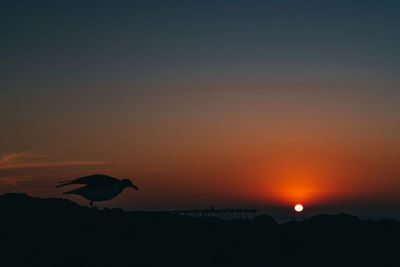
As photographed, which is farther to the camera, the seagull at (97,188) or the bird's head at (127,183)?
the bird's head at (127,183)

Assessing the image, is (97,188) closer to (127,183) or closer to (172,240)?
(127,183)

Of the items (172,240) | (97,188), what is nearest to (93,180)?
(97,188)

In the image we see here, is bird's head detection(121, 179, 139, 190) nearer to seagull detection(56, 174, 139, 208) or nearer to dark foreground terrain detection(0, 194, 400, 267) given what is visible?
seagull detection(56, 174, 139, 208)

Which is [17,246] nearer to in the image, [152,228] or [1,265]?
[1,265]

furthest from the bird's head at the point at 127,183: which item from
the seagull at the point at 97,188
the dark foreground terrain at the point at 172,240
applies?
the dark foreground terrain at the point at 172,240

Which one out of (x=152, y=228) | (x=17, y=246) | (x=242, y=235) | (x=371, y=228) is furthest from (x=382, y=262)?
(x=17, y=246)

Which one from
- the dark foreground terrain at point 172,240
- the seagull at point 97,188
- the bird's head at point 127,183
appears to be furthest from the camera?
the bird's head at point 127,183

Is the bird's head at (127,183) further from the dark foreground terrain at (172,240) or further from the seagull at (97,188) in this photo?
the dark foreground terrain at (172,240)

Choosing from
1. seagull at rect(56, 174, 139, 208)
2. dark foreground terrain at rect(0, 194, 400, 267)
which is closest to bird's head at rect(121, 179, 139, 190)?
seagull at rect(56, 174, 139, 208)

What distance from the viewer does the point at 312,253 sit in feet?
54.0

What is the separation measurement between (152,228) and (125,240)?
1.33 meters

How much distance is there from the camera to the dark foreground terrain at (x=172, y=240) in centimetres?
1569

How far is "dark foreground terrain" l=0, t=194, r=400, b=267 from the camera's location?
1569 centimetres

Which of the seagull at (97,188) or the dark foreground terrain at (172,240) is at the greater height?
the seagull at (97,188)
